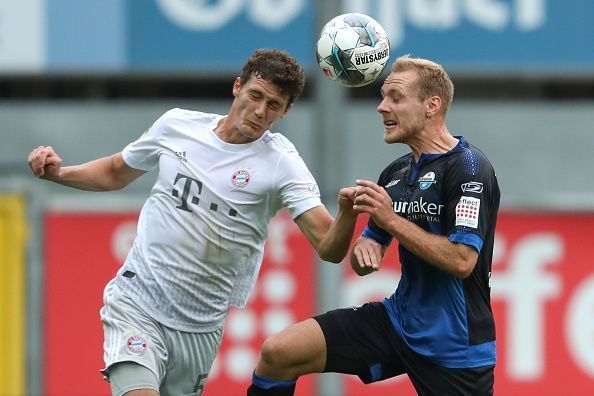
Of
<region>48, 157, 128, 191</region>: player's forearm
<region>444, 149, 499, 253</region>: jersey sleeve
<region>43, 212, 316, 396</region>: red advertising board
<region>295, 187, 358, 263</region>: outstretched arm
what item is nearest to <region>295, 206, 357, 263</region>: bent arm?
<region>295, 187, 358, 263</region>: outstretched arm

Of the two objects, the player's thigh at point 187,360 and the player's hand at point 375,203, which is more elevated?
the player's hand at point 375,203

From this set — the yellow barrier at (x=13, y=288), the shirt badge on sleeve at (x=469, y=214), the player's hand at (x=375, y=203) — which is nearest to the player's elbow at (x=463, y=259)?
the shirt badge on sleeve at (x=469, y=214)

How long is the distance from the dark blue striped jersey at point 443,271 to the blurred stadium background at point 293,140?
369 centimetres

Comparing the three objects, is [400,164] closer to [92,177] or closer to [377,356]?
[377,356]

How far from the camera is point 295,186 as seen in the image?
7.26 metres

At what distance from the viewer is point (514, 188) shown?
556 inches

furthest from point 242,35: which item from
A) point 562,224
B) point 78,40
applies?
point 562,224

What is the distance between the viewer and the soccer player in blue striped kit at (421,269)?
22.5 ft

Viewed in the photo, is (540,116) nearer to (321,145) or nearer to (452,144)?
(321,145)

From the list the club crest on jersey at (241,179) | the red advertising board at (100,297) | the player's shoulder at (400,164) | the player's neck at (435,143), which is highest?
the player's neck at (435,143)

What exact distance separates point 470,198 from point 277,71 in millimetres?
1164

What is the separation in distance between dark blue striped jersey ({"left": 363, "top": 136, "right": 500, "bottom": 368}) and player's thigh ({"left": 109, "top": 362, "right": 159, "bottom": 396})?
49.8 inches

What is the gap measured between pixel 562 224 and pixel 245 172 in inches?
197

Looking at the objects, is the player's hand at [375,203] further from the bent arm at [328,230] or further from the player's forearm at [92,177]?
the player's forearm at [92,177]
